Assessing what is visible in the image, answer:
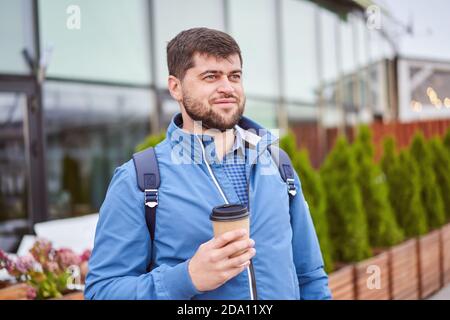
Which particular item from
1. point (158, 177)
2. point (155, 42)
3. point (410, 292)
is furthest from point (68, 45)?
point (158, 177)

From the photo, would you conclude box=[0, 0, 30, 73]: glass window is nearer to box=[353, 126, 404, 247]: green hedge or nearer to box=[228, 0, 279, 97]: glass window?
box=[228, 0, 279, 97]: glass window

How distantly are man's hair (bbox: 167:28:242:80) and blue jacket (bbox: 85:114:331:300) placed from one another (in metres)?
0.17

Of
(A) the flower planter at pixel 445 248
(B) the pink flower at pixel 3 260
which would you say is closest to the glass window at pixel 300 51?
(A) the flower planter at pixel 445 248

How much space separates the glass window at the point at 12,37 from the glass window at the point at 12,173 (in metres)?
0.23

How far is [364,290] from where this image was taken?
10.4 feet

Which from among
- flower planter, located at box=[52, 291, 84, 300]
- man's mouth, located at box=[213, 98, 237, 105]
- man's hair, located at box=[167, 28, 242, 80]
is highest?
man's hair, located at box=[167, 28, 242, 80]

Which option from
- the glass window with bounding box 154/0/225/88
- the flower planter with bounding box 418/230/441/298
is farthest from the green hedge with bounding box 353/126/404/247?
the glass window with bounding box 154/0/225/88

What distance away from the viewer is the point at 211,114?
136 cm

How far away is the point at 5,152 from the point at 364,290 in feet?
11.7

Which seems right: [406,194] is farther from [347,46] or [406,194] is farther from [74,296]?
[347,46]

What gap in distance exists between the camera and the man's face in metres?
1.34

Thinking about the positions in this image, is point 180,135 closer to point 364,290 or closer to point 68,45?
point 364,290

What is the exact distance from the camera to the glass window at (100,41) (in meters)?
4.43

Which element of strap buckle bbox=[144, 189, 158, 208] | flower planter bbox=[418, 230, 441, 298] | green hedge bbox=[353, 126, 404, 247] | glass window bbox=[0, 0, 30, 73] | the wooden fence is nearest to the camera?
strap buckle bbox=[144, 189, 158, 208]
